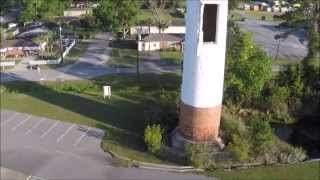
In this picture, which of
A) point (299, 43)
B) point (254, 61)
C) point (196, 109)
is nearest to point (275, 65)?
point (299, 43)

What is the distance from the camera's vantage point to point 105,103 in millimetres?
33625

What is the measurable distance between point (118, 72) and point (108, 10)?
40.9 ft

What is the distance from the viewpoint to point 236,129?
2723 cm

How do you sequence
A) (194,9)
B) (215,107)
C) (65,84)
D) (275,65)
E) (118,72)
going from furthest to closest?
(275,65), (118,72), (65,84), (215,107), (194,9)

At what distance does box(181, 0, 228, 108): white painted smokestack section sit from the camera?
24.2 metres

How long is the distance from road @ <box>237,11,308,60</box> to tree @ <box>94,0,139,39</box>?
13664mm

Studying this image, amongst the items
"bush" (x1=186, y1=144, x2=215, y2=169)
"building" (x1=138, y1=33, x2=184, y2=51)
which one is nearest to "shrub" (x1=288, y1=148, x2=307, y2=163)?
"bush" (x1=186, y1=144, x2=215, y2=169)

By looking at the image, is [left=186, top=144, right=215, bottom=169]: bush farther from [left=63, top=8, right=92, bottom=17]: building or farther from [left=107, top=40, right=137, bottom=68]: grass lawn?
[left=63, top=8, right=92, bottom=17]: building

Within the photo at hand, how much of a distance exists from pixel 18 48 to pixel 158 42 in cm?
1340

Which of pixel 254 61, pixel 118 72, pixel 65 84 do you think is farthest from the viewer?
pixel 118 72

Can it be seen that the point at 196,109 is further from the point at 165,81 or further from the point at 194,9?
the point at 165,81

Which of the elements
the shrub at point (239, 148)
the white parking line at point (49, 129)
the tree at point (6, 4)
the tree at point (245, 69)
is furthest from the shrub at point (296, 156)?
the tree at point (6, 4)

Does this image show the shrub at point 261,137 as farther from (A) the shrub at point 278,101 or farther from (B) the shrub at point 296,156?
(A) the shrub at point 278,101

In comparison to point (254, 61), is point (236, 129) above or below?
below
